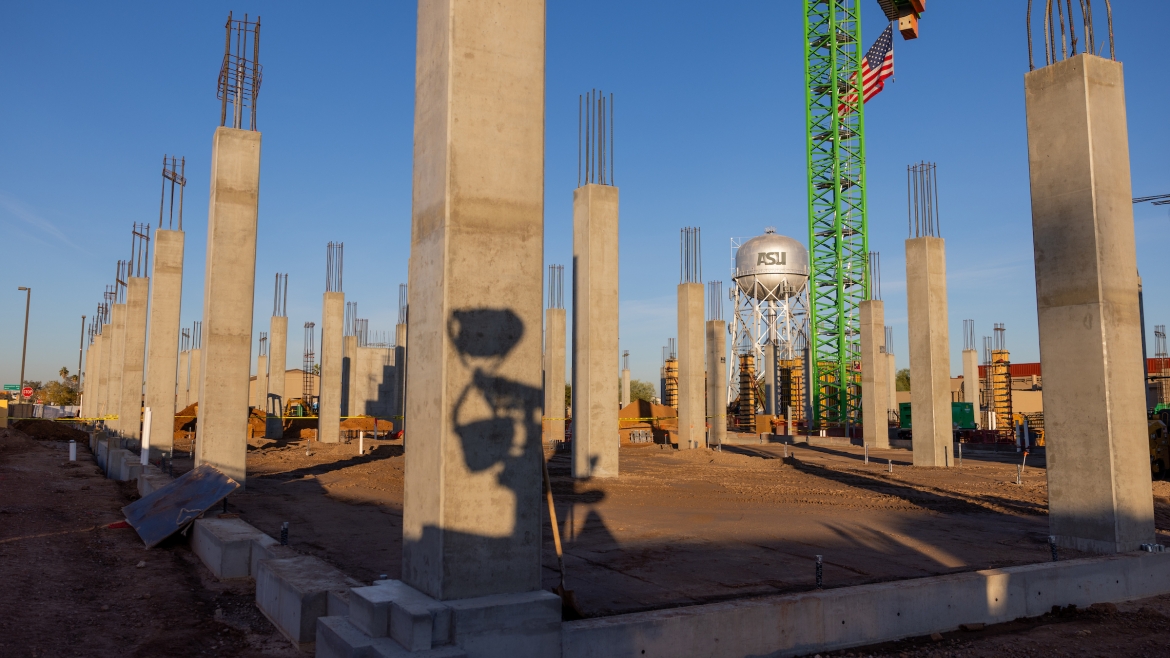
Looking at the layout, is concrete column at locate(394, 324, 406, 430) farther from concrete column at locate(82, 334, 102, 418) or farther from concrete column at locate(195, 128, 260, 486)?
concrete column at locate(195, 128, 260, 486)

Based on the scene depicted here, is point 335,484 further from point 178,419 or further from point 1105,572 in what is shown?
point 178,419

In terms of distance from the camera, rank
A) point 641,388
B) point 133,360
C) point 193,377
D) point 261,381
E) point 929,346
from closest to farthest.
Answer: point 929,346, point 133,360, point 193,377, point 261,381, point 641,388

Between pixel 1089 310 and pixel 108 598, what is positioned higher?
pixel 1089 310

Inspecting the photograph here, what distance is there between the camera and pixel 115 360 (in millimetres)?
30844

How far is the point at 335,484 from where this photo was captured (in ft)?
52.5

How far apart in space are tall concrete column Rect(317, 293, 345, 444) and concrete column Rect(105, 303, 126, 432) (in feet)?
24.2

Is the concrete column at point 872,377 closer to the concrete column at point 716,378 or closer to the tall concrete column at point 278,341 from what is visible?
the concrete column at point 716,378

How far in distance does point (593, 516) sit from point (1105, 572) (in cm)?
640

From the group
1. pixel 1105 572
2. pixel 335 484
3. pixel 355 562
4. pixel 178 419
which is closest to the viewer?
pixel 1105 572

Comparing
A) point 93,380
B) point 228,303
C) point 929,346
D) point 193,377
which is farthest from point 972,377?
A: point 93,380

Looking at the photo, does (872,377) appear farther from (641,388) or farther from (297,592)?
(641,388)

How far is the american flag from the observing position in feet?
139

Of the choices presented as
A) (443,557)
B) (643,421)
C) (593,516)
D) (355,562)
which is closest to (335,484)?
(593,516)

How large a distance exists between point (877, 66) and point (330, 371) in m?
32.3
